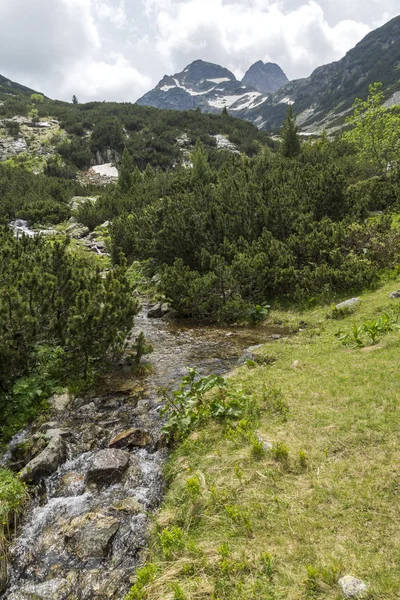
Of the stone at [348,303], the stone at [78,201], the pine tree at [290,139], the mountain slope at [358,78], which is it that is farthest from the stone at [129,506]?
the mountain slope at [358,78]

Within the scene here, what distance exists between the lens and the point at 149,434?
7.94 m

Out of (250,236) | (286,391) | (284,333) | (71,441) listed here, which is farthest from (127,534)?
(250,236)

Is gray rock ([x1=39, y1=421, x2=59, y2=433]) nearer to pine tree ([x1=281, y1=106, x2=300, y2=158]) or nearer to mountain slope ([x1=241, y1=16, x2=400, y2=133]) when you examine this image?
pine tree ([x1=281, y1=106, x2=300, y2=158])

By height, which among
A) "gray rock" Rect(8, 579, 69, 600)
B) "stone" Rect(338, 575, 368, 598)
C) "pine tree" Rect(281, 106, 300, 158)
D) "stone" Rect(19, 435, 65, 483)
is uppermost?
"pine tree" Rect(281, 106, 300, 158)

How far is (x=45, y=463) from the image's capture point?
22.2ft

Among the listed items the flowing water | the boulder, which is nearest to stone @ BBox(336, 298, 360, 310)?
the flowing water

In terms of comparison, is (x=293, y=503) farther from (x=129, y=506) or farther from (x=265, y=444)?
(x=129, y=506)

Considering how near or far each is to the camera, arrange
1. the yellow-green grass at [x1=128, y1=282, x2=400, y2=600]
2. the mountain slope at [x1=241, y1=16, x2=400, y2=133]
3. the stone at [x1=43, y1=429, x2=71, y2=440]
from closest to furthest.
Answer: the yellow-green grass at [x1=128, y1=282, x2=400, y2=600], the stone at [x1=43, y1=429, x2=71, y2=440], the mountain slope at [x1=241, y1=16, x2=400, y2=133]

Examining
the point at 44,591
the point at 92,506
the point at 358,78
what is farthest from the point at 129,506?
the point at 358,78

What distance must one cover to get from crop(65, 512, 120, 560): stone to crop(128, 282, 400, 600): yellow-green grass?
0.77 meters

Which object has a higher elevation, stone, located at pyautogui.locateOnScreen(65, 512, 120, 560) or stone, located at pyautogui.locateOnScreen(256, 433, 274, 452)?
stone, located at pyautogui.locateOnScreen(256, 433, 274, 452)

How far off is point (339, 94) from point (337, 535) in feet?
698

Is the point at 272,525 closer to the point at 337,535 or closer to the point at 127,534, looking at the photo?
the point at 337,535

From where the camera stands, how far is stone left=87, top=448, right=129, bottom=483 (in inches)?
258
